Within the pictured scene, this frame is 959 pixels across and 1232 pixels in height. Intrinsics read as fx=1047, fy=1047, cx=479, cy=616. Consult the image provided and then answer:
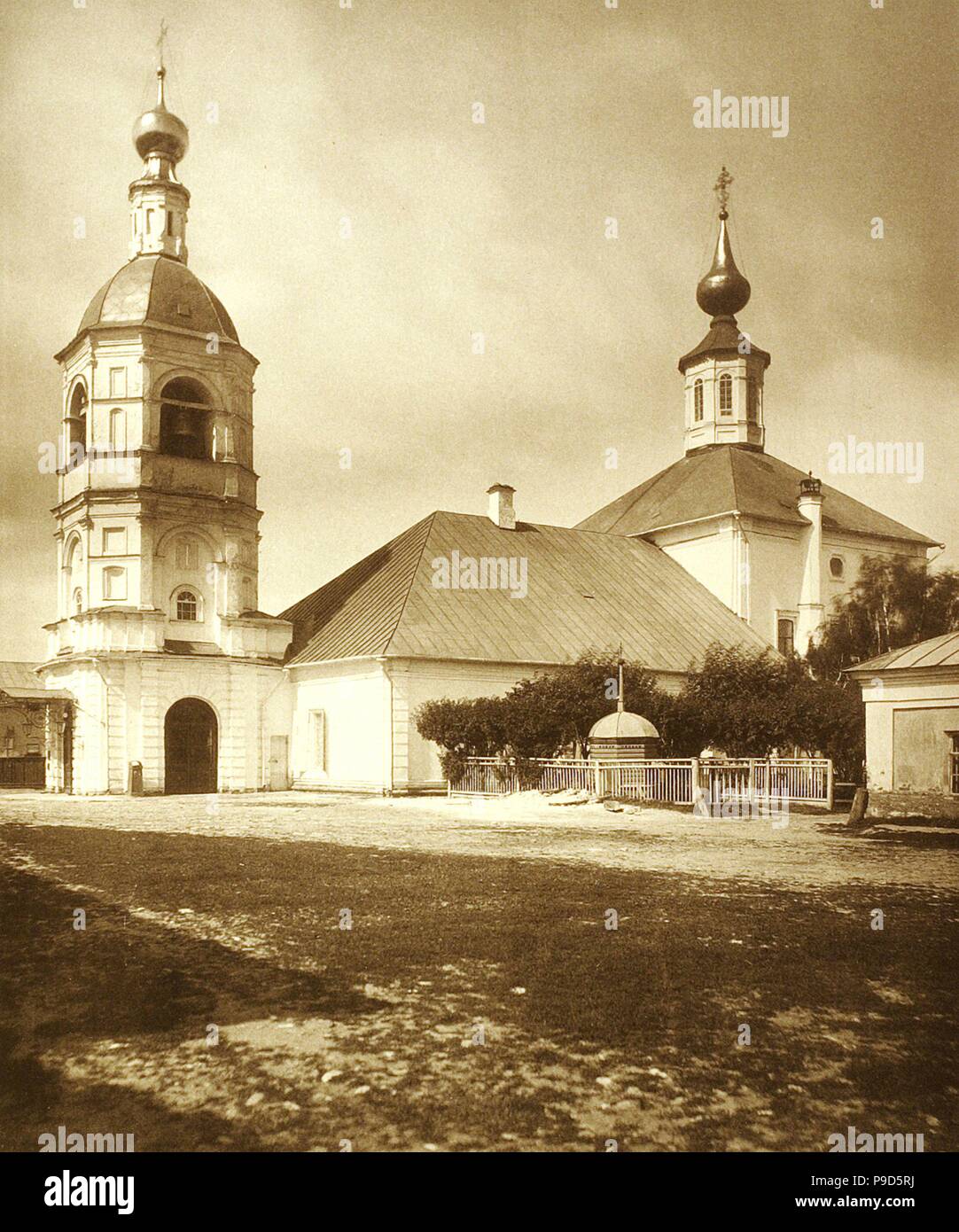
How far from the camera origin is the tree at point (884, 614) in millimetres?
18469

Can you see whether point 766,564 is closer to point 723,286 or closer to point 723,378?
point 723,378

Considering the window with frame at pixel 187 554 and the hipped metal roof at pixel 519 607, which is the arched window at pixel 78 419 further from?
the hipped metal roof at pixel 519 607

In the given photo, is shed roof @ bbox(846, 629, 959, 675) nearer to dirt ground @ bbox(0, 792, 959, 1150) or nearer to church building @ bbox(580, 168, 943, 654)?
dirt ground @ bbox(0, 792, 959, 1150)

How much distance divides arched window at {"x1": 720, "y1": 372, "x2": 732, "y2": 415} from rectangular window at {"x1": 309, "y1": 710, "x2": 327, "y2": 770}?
25.5 m

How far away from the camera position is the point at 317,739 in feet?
100

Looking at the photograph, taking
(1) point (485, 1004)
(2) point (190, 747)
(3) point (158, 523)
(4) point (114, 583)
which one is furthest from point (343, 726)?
(1) point (485, 1004)

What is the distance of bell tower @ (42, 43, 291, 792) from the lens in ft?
93.3

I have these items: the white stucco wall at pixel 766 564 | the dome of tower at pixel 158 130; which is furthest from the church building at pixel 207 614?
the dome of tower at pixel 158 130

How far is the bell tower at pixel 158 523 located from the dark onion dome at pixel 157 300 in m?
0.05

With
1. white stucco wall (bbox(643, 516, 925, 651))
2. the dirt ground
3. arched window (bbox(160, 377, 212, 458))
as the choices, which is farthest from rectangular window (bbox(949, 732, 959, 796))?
white stucco wall (bbox(643, 516, 925, 651))

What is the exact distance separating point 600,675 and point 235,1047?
21.7 m

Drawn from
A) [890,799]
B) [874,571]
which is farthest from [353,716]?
[890,799]

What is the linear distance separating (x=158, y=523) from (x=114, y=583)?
6.76 feet

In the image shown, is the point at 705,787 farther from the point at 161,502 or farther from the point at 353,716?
the point at 161,502
